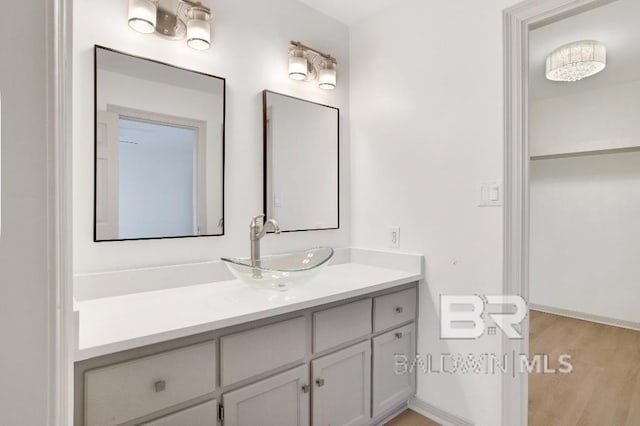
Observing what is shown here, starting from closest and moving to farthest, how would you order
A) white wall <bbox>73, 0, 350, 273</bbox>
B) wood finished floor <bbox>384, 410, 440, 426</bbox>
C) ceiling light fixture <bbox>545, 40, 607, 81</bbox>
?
white wall <bbox>73, 0, 350, 273</bbox> < wood finished floor <bbox>384, 410, 440, 426</bbox> < ceiling light fixture <bbox>545, 40, 607, 81</bbox>

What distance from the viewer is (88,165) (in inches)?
55.5

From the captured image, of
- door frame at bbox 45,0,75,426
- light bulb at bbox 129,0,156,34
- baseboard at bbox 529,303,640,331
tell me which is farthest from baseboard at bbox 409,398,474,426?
baseboard at bbox 529,303,640,331

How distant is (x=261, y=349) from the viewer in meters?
1.32

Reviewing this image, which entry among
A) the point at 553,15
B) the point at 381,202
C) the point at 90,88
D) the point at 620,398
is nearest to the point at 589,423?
the point at 620,398

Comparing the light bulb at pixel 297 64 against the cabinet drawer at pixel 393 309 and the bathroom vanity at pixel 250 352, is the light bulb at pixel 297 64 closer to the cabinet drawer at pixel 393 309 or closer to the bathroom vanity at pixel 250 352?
the bathroom vanity at pixel 250 352

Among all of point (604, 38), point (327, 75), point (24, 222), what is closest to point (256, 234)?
point (327, 75)

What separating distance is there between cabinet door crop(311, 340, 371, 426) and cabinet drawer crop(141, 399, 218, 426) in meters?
0.44

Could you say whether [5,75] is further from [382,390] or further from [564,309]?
[564,309]

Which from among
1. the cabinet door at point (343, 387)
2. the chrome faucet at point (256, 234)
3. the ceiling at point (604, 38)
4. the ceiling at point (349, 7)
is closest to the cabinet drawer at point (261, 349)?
the cabinet door at point (343, 387)

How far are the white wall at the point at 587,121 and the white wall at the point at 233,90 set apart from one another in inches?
107

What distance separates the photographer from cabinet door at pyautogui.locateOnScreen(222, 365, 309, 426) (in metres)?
1.24

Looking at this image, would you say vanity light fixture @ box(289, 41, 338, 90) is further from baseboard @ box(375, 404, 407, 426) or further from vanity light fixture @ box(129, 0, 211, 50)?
baseboard @ box(375, 404, 407, 426)

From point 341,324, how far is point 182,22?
157cm

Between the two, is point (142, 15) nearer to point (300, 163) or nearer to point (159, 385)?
point (300, 163)
